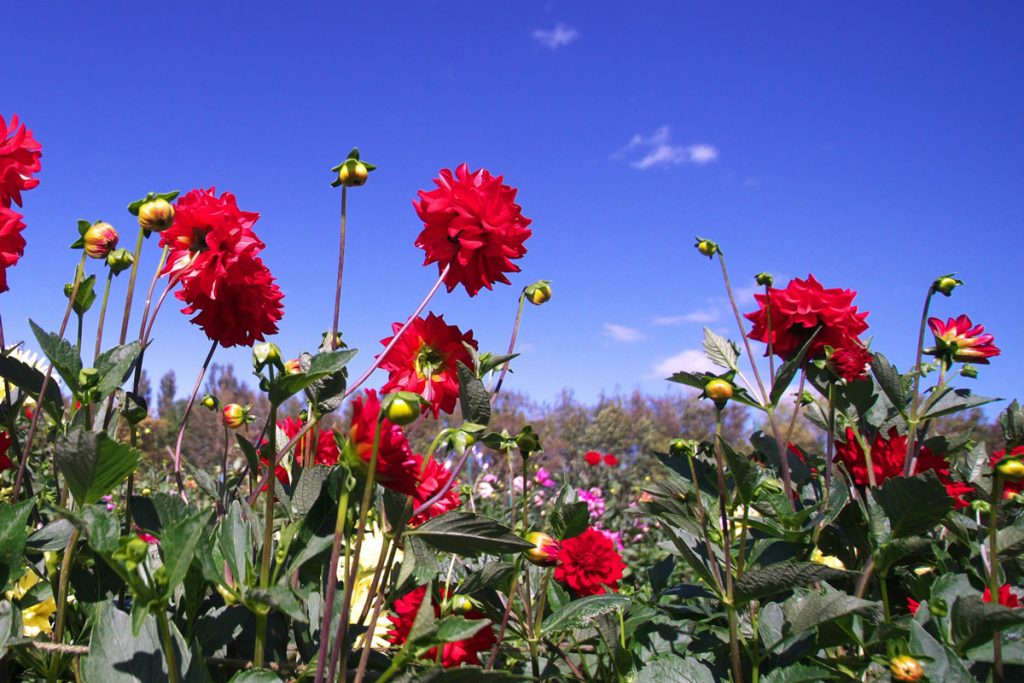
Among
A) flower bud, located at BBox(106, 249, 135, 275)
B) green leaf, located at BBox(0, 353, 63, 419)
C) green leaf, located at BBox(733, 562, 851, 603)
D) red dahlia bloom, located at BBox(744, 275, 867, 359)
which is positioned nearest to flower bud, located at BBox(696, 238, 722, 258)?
red dahlia bloom, located at BBox(744, 275, 867, 359)

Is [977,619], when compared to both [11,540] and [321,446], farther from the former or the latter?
[11,540]

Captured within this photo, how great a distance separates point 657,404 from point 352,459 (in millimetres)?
7791

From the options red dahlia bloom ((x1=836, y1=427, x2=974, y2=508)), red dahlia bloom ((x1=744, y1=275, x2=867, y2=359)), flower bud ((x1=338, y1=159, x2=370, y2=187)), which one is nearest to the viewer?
flower bud ((x1=338, y1=159, x2=370, y2=187))

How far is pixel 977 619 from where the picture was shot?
0.96m

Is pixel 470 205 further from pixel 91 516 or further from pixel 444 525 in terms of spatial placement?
pixel 91 516

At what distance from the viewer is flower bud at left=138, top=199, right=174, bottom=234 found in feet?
2.99

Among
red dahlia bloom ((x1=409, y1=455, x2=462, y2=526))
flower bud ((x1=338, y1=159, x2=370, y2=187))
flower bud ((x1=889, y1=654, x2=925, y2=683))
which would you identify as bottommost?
flower bud ((x1=889, y1=654, x2=925, y2=683))

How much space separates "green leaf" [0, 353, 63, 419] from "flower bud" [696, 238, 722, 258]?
1.12 m

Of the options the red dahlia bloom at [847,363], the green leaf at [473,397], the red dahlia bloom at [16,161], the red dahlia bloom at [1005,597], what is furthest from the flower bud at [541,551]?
the red dahlia bloom at [16,161]

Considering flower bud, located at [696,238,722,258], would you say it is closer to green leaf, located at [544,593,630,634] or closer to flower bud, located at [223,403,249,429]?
green leaf, located at [544,593,630,634]

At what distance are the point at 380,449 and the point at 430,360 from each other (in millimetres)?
352

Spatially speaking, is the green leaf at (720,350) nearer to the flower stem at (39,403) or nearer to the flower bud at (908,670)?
the flower bud at (908,670)

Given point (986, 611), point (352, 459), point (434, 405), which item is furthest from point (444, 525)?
point (986, 611)

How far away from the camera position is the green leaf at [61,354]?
756 millimetres
